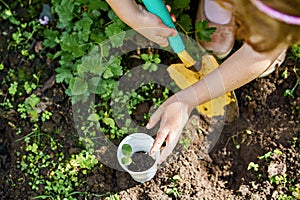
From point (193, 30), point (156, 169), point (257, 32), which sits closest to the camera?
point (257, 32)

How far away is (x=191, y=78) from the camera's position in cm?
215

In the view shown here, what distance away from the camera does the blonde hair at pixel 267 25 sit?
1371 mm

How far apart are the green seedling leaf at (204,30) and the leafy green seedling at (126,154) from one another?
0.50 metres

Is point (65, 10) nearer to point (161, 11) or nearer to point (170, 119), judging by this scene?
point (161, 11)

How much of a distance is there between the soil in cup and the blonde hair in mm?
721

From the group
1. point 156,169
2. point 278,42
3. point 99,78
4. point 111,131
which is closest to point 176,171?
point 156,169

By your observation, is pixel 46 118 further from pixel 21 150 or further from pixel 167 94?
pixel 167 94

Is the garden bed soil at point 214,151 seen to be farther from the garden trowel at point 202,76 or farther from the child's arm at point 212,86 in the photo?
the child's arm at point 212,86

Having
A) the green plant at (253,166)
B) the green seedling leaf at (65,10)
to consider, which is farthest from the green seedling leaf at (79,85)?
the green plant at (253,166)

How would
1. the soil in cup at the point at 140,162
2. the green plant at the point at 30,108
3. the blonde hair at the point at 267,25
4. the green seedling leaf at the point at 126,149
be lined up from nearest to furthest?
the blonde hair at the point at 267,25 → the green seedling leaf at the point at 126,149 → the soil in cup at the point at 140,162 → the green plant at the point at 30,108

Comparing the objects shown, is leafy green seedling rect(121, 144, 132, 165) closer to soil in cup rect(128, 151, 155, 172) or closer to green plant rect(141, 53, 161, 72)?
soil in cup rect(128, 151, 155, 172)

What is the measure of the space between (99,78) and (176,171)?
483 mm

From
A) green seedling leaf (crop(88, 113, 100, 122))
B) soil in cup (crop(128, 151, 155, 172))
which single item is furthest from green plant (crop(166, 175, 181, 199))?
green seedling leaf (crop(88, 113, 100, 122))

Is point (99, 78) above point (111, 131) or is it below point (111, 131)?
above
